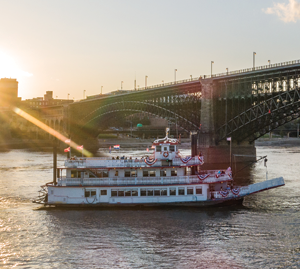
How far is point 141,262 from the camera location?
80.6ft

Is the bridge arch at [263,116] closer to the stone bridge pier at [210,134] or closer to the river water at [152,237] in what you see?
the stone bridge pier at [210,134]

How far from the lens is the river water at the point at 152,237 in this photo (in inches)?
981

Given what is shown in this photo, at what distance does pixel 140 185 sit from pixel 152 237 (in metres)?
7.93

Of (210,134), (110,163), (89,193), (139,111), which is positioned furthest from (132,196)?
(139,111)

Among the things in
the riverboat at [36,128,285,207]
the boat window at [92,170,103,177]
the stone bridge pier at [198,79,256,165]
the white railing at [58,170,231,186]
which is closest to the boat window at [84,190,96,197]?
the riverboat at [36,128,285,207]

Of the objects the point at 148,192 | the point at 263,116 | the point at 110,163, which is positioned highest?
the point at 263,116

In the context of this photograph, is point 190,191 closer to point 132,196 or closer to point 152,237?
point 132,196

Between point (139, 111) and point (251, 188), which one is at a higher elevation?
point (139, 111)

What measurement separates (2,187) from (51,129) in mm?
132872

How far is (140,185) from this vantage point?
36.1m

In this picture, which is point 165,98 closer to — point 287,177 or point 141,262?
point 287,177

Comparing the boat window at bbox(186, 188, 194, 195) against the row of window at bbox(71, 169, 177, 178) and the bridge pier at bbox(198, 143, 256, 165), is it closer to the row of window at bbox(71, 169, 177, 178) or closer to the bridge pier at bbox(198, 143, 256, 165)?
the row of window at bbox(71, 169, 177, 178)

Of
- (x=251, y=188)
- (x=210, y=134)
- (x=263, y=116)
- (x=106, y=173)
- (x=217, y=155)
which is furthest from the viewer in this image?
(x=210, y=134)

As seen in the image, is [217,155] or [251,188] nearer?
[251,188]
